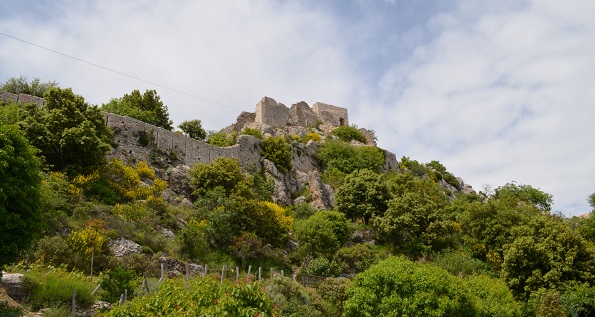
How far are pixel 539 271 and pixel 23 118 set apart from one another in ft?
78.7

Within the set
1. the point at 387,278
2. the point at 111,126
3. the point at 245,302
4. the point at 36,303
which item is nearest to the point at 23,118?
the point at 111,126

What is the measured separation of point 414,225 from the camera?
2789 cm

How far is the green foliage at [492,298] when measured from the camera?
1983 centimetres

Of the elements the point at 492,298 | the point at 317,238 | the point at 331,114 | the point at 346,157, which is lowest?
the point at 492,298

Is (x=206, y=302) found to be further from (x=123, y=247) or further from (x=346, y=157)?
(x=346, y=157)

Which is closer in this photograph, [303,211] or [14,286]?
[14,286]

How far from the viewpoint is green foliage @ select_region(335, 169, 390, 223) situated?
31.3m

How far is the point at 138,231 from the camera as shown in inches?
800

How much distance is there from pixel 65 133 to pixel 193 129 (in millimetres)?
19428

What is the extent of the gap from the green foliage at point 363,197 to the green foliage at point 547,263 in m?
8.89

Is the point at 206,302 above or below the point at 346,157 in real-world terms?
below

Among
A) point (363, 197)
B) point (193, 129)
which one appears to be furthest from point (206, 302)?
point (193, 129)

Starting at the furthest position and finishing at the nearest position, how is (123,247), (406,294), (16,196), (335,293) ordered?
(335,293), (123,247), (406,294), (16,196)

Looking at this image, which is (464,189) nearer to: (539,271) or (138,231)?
(539,271)
